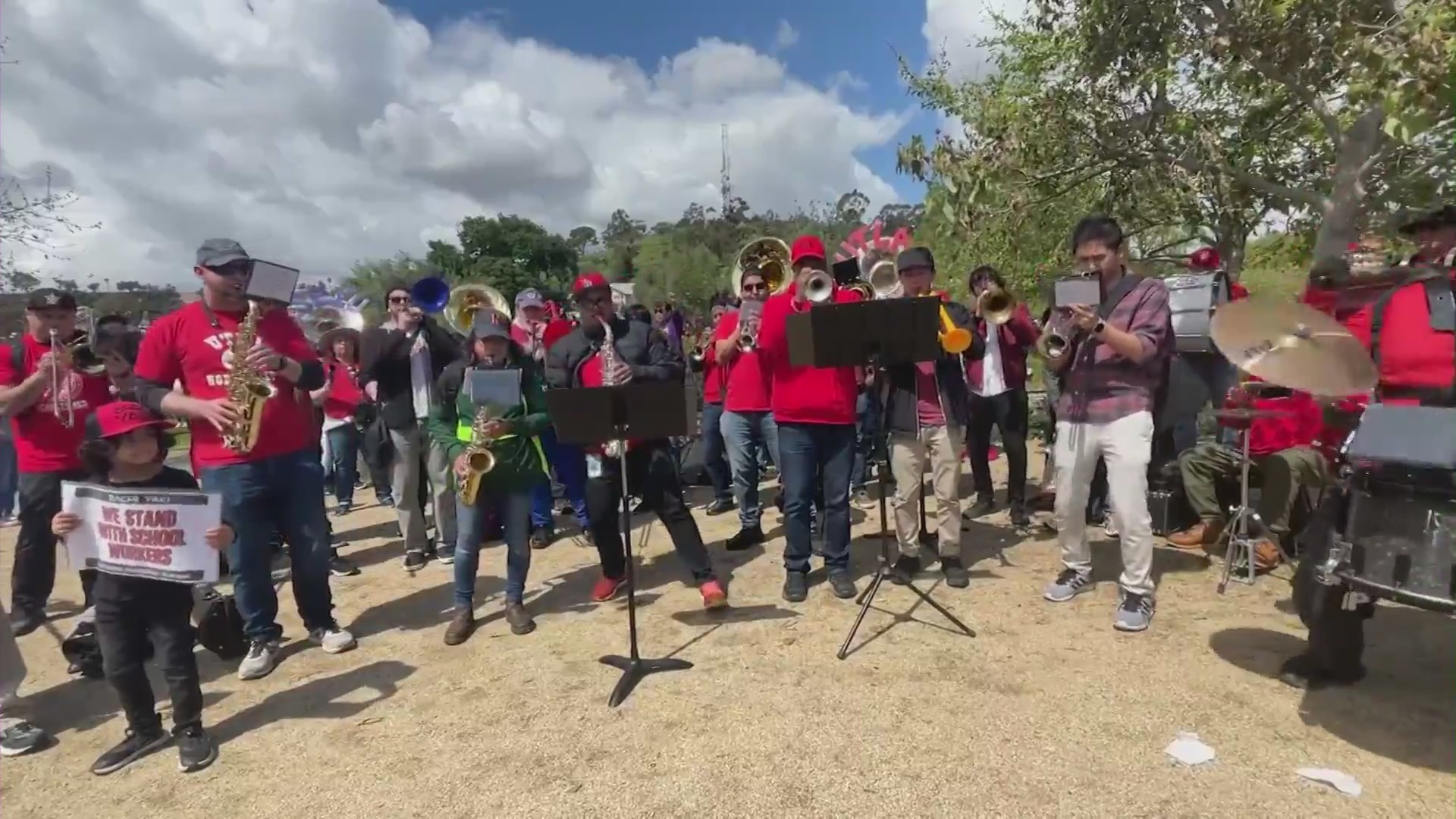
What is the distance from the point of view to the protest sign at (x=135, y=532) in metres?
3.50

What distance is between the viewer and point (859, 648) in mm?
4406

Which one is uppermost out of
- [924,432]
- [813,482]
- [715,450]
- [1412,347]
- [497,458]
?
[1412,347]

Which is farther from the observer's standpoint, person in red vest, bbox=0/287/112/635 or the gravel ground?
person in red vest, bbox=0/287/112/635

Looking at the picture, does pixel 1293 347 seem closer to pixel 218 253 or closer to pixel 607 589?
pixel 607 589

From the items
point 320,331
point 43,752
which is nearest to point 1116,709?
point 43,752

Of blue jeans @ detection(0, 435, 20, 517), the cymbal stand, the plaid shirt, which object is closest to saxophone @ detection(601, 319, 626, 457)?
the plaid shirt

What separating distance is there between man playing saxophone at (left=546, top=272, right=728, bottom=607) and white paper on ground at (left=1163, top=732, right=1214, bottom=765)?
267cm

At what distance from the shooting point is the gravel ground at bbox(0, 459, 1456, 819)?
3.10 metres

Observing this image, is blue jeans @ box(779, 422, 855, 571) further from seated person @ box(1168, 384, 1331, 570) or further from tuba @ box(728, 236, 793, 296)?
seated person @ box(1168, 384, 1331, 570)

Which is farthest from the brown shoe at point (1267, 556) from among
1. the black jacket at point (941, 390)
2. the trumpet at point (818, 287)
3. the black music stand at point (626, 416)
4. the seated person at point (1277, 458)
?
the black music stand at point (626, 416)

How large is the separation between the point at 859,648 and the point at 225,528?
10.8 ft

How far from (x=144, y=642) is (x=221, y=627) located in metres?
0.62

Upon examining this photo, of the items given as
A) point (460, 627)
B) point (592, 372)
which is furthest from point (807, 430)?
point (460, 627)

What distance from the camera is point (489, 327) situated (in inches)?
200
